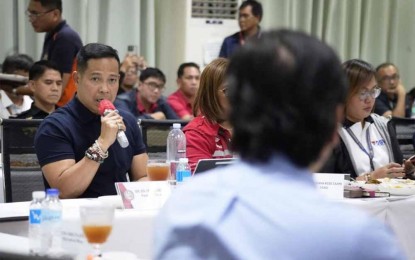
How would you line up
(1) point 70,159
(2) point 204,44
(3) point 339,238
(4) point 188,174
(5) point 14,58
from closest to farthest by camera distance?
1. (3) point 339,238
2. (4) point 188,174
3. (1) point 70,159
4. (5) point 14,58
5. (2) point 204,44

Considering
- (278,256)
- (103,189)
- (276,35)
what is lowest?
(103,189)

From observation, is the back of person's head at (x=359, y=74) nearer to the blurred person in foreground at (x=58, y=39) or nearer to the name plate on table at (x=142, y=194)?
the name plate on table at (x=142, y=194)

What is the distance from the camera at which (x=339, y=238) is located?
2.90 feet

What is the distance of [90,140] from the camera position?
250 centimetres

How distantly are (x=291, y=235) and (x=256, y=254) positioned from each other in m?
0.05

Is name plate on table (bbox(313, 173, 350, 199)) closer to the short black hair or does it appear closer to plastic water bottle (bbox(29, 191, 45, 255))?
plastic water bottle (bbox(29, 191, 45, 255))

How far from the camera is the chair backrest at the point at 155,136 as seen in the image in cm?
304

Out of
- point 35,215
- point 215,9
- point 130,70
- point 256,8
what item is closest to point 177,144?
point 35,215

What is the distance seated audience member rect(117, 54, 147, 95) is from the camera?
5520 mm

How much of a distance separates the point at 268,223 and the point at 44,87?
331 centimetres

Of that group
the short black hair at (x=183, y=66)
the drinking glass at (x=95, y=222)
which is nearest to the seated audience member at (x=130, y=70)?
the short black hair at (x=183, y=66)

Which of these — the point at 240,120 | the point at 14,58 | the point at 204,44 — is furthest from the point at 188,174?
the point at 204,44

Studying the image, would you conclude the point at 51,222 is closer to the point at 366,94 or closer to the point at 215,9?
the point at 366,94

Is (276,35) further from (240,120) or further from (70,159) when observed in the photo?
(70,159)
